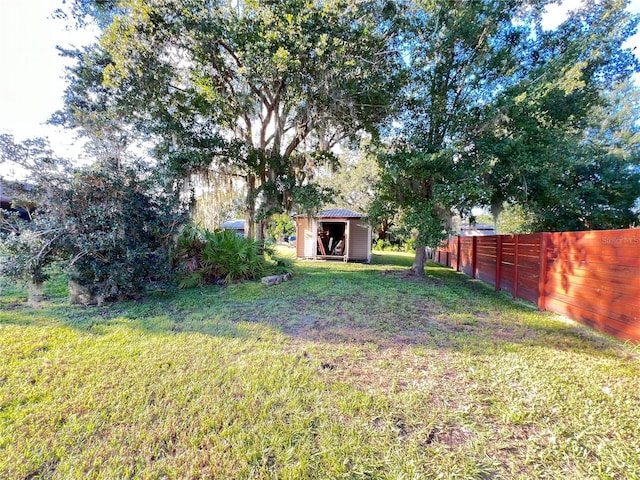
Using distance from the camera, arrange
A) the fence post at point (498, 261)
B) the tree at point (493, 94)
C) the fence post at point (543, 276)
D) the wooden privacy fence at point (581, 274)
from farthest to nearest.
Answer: the fence post at point (498, 261), the tree at point (493, 94), the fence post at point (543, 276), the wooden privacy fence at point (581, 274)

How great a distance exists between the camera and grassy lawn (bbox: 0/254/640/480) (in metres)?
1.47

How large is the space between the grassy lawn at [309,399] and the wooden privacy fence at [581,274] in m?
0.34

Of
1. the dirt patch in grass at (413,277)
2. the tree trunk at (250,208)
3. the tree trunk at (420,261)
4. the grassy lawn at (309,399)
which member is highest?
the tree trunk at (250,208)

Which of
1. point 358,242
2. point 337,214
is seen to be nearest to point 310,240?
point 337,214

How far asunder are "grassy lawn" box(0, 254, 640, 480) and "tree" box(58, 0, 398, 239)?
492 cm

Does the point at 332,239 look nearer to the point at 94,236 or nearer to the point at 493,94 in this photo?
the point at 493,94

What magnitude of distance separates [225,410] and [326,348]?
1278 millimetres

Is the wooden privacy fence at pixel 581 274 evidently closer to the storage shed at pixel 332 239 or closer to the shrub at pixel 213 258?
the shrub at pixel 213 258

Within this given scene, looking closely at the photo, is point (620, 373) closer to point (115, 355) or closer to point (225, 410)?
point (225, 410)

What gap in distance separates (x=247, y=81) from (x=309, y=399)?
6821mm

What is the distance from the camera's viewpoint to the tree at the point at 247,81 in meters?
5.35

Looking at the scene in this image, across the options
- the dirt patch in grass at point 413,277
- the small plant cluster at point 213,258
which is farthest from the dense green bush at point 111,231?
the dirt patch in grass at point 413,277

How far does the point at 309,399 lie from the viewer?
1.99m

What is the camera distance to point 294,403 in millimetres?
1936
